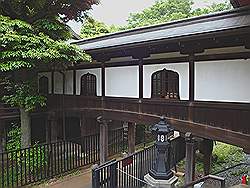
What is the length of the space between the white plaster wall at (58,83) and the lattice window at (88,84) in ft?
6.91

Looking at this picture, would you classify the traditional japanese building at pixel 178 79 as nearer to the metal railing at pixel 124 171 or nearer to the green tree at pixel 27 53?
the green tree at pixel 27 53

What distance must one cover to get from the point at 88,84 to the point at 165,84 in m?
4.95

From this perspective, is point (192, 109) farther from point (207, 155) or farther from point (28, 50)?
point (28, 50)

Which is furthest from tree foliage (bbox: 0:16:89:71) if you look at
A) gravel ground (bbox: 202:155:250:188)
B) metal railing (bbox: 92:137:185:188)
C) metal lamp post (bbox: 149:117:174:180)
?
gravel ground (bbox: 202:155:250:188)

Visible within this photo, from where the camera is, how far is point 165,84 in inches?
408

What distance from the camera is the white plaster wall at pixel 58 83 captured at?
51.8 feet

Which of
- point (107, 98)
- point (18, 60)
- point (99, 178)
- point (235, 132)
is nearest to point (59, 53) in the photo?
point (18, 60)

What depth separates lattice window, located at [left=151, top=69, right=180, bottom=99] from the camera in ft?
32.5

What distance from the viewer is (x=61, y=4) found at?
42.2 ft

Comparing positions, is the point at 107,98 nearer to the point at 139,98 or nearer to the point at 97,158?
Answer: the point at 139,98

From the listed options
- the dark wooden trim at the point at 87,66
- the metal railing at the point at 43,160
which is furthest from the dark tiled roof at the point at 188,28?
the metal railing at the point at 43,160

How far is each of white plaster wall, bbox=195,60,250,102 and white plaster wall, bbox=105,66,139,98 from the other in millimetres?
3045

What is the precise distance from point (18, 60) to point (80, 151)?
626 centimetres

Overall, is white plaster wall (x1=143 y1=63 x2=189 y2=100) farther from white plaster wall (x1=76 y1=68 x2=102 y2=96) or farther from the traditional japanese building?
white plaster wall (x1=76 y1=68 x2=102 y2=96)
